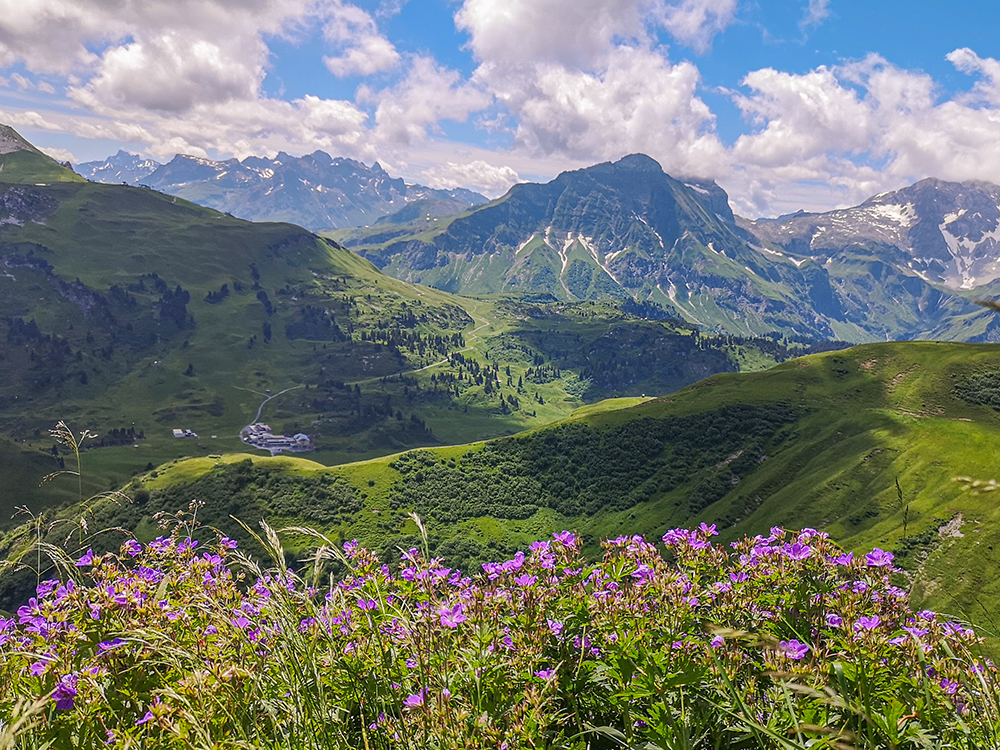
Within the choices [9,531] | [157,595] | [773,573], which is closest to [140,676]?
[157,595]

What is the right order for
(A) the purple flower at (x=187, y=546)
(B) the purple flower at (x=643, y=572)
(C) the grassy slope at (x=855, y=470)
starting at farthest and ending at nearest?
(C) the grassy slope at (x=855, y=470) < (A) the purple flower at (x=187, y=546) < (B) the purple flower at (x=643, y=572)

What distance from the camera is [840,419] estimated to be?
144625mm

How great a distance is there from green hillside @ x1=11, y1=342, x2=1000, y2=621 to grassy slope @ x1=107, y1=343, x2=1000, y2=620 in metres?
0.52

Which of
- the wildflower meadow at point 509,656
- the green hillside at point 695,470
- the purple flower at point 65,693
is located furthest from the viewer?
the green hillside at point 695,470

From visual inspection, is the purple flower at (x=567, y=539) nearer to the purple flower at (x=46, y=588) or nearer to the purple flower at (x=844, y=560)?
the purple flower at (x=844, y=560)

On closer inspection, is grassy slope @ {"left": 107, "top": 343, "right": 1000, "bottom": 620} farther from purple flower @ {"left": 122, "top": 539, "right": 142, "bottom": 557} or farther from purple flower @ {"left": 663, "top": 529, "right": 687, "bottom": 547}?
purple flower @ {"left": 122, "top": 539, "right": 142, "bottom": 557}

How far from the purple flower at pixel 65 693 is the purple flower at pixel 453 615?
313 centimetres

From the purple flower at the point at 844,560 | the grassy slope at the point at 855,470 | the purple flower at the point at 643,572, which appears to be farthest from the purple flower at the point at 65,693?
the grassy slope at the point at 855,470

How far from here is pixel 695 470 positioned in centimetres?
14700

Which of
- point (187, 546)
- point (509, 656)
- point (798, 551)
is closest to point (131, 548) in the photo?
point (187, 546)

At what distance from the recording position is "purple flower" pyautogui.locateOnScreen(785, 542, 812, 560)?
4974mm

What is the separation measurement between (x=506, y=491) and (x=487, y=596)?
519ft

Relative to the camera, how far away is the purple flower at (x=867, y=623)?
4.24m

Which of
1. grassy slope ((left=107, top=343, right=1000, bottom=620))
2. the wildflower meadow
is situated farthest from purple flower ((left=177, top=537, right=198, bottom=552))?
grassy slope ((left=107, top=343, right=1000, bottom=620))
